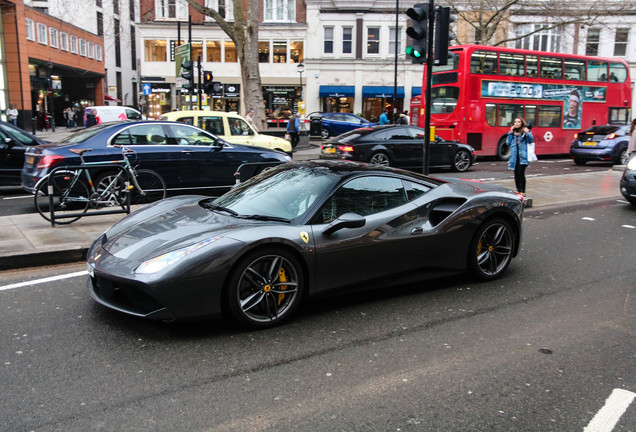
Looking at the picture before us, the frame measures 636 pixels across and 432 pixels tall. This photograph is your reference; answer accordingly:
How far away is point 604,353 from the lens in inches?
159

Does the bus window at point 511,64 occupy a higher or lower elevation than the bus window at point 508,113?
higher

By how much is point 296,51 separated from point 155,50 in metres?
11.7

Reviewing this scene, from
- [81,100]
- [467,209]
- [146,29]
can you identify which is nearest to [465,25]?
[146,29]

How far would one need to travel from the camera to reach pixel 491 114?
20.0 meters

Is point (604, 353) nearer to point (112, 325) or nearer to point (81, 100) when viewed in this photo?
point (112, 325)

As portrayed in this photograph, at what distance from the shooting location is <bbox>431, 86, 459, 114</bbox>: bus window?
1961 cm

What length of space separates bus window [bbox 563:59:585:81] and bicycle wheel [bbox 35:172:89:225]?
63.5 ft

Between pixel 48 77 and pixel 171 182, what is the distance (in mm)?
39097

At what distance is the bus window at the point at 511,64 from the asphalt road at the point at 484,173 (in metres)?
3.34

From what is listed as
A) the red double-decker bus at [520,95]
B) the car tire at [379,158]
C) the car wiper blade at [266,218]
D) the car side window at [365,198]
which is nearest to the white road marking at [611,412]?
the car side window at [365,198]

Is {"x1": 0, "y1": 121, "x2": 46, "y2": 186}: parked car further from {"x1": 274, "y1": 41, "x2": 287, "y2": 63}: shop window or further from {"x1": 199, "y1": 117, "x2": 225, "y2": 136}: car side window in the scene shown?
{"x1": 274, "y1": 41, "x2": 287, "y2": 63}: shop window

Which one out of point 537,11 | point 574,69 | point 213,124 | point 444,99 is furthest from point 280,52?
point 213,124

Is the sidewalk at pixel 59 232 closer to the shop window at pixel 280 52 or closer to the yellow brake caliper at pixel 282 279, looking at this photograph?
the yellow brake caliper at pixel 282 279

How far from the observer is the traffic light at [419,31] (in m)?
9.31
